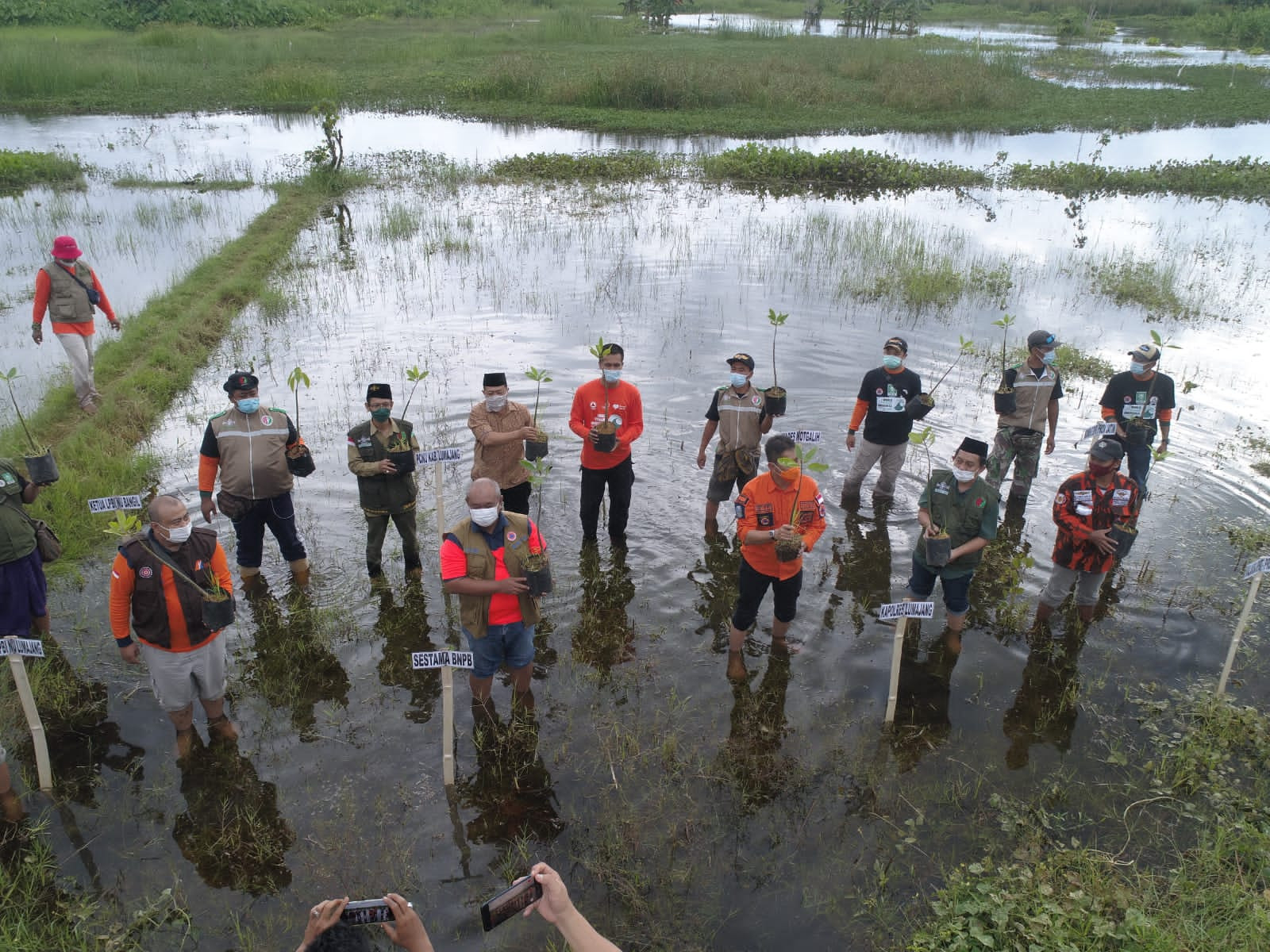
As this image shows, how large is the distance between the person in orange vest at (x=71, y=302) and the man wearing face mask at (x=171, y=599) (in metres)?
6.92

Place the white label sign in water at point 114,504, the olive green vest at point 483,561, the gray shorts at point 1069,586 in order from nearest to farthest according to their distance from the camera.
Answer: the olive green vest at point 483,561 → the white label sign in water at point 114,504 → the gray shorts at point 1069,586

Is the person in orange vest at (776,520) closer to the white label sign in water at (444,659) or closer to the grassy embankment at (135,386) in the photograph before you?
the white label sign in water at (444,659)

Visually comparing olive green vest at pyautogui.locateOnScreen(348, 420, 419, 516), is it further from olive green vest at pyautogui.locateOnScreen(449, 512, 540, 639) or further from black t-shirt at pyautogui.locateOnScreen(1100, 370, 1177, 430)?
black t-shirt at pyautogui.locateOnScreen(1100, 370, 1177, 430)

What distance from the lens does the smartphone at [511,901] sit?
2.75 metres

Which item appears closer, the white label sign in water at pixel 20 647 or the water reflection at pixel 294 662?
the white label sign in water at pixel 20 647

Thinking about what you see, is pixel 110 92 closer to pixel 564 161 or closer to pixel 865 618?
pixel 564 161

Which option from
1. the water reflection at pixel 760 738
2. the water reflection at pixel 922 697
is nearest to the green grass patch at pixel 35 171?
the water reflection at pixel 760 738

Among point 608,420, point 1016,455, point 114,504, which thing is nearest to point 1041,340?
point 1016,455

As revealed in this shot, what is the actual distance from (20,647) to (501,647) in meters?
3.05

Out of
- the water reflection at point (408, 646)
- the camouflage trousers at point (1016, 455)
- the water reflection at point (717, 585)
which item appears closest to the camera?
the water reflection at point (408, 646)

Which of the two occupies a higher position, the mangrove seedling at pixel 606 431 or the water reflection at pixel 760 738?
the mangrove seedling at pixel 606 431

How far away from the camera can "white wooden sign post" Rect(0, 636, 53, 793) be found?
17.5 ft

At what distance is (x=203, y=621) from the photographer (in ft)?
18.5

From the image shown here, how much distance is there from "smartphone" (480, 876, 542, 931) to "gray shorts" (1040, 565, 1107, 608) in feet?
19.1
